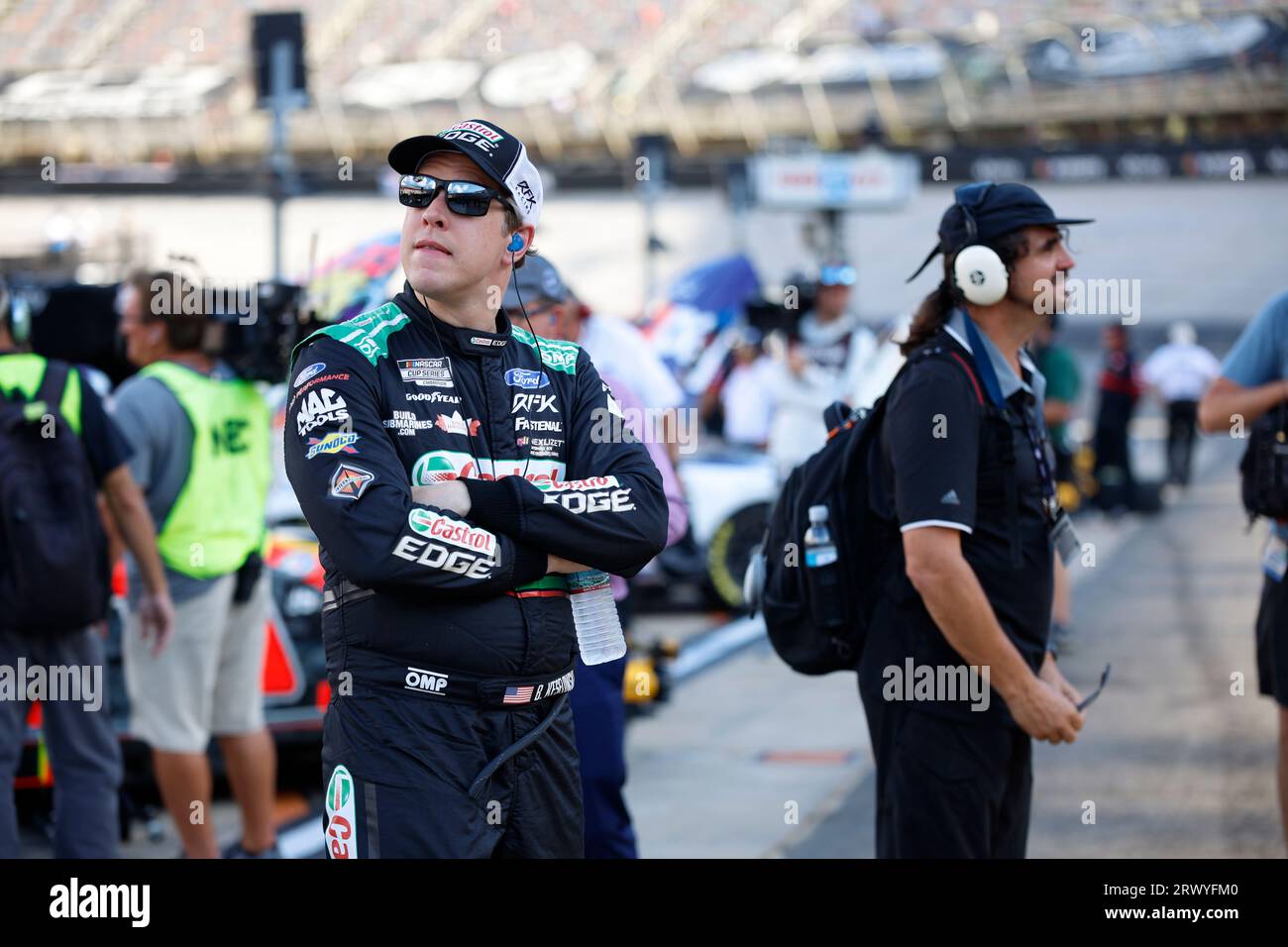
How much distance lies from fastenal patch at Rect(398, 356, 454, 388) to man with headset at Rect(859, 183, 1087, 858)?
1.10 meters

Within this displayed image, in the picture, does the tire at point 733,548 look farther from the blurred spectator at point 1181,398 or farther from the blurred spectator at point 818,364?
the blurred spectator at point 1181,398

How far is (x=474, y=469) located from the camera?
10.2ft

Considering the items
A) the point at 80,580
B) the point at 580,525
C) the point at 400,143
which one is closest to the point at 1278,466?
the point at 580,525

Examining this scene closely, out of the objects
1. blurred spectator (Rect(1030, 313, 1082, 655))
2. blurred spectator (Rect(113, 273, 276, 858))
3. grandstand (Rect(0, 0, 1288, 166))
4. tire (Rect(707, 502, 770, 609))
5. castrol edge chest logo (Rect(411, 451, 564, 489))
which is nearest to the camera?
castrol edge chest logo (Rect(411, 451, 564, 489))

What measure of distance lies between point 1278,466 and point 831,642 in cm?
164

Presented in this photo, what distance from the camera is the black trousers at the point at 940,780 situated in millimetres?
3718

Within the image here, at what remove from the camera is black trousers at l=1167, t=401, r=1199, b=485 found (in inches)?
784

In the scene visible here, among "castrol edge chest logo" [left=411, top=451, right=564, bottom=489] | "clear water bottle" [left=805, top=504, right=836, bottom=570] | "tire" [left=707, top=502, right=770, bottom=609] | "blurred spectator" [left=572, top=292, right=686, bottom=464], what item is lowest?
"tire" [left=707, top=502, right=770, bottom=609]

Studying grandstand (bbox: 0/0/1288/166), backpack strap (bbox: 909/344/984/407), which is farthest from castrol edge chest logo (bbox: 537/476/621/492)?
grandstand (bbox: 0/0/1288/166)

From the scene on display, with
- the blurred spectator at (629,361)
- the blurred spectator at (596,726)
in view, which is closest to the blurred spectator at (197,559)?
the blurred spectator at (629,361)

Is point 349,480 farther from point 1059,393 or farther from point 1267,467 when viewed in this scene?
point 1059,393

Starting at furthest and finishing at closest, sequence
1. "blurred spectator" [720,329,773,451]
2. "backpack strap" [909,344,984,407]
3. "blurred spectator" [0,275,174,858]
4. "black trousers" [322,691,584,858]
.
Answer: "blurred spectator" [720,329,773,451] < "blurred spectator" [0,275,174,858] < "backpack strap" [909,344,984,407] < "black trousers" [322,691,584,858]

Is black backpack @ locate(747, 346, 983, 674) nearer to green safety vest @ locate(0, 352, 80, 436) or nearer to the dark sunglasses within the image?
the dark sunglasses
